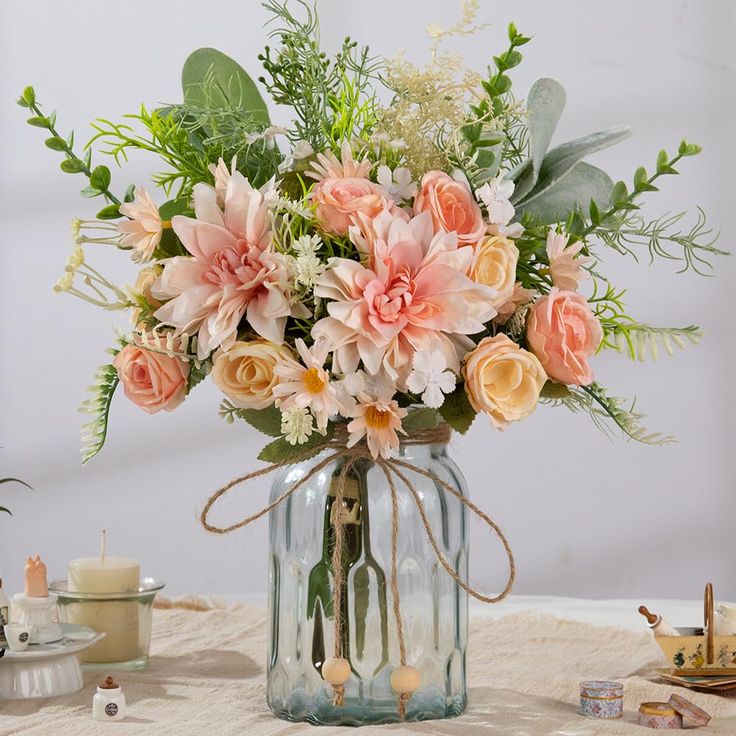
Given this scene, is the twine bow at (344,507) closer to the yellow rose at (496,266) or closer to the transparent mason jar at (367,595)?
the transparent mason jar at (367,595)

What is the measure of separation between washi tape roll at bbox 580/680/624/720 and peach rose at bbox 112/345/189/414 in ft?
1.33

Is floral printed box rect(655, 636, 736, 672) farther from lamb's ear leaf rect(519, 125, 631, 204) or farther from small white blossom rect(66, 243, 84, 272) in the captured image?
small white blossom rect(66, 243, 84, 272)

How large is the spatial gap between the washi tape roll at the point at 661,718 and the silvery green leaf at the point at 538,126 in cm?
41

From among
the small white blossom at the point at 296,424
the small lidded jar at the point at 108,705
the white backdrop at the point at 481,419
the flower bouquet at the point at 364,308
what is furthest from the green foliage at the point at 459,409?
the white backdrop at the point at 481,419

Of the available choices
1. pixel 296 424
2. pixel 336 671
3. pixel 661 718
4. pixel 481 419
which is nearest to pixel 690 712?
pixel 661 718

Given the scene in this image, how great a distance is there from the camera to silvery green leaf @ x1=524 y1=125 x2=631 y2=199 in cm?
95

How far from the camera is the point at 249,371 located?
0.87 m

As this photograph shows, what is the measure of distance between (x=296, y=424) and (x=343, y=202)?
0.54ft

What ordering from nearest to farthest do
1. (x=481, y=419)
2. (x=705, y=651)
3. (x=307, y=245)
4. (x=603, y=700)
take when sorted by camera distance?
(x=307, y=245), (x=603, y=700), (x=705, y=651), (x=481, y=419)

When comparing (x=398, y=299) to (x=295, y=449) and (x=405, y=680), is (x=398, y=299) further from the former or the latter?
(x=405, y=680)

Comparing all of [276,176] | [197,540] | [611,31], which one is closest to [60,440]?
[197,540]

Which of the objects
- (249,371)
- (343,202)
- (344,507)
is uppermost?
(343,202)

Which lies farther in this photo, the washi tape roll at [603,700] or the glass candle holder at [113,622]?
the glass candle holder at [113,622]

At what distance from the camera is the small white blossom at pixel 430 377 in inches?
32.7
